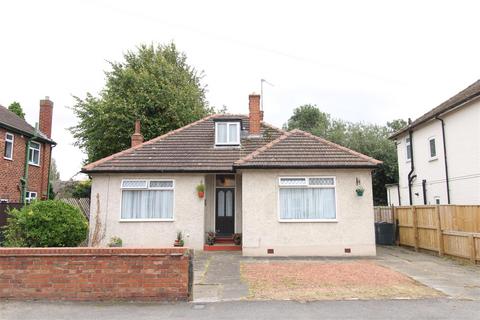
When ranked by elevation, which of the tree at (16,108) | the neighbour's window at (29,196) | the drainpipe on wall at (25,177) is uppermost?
the tree at (16,108)

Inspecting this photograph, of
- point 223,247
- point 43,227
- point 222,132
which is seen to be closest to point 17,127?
point 222,132

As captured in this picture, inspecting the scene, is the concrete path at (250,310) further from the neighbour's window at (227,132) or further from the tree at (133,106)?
the tree at (133,106)

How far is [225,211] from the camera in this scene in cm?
1580

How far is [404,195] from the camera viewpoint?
73.2ft

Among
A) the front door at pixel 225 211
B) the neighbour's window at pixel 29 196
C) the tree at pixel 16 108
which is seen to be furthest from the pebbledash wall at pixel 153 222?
the tree at pixel 16 108

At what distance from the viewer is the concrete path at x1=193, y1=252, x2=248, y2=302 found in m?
7.73

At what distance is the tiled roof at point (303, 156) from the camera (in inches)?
535

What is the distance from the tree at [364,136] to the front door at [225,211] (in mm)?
16973

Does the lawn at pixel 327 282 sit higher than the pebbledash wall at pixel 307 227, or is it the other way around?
the pebbledash wall at pixel 307 227

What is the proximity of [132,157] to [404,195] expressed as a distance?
1580 cm

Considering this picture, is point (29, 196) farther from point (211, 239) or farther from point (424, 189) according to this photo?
point (424, 189)

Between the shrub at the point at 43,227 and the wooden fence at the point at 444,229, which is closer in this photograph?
the shrub at the point at 43,227

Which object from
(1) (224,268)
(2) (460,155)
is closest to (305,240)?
(1) (224,268)

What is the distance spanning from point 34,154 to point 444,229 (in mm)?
20776
